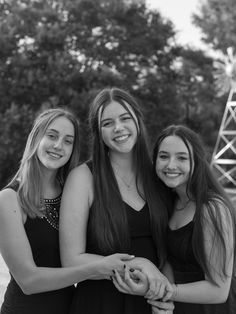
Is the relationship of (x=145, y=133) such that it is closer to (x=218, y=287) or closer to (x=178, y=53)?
(x=218, y=287)

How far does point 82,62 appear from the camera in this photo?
14.5 metres

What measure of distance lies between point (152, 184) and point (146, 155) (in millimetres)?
216

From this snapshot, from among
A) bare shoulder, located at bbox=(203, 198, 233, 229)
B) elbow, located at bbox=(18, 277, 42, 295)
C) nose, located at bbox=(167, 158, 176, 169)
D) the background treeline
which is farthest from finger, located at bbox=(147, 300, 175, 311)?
the background treeline

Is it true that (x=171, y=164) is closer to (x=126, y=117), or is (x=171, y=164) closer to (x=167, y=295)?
(x=126, y=117)

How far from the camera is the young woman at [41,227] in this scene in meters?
2.21

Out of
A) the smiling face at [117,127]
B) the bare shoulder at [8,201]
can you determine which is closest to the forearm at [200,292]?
the smiling face at [117,127]

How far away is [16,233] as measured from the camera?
2.21 metres

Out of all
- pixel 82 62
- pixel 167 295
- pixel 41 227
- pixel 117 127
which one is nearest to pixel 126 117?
pixel 117 127

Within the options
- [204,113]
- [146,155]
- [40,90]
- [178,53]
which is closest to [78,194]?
[146,155]

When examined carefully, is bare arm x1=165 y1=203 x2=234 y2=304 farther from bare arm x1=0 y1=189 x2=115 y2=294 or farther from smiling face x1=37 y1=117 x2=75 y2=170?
smiling face x1=37 y1=117 x2=75 y2=170

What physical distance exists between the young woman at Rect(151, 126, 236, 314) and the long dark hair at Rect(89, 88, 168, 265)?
98 millimetres

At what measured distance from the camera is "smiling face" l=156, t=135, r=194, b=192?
2516 millimetres

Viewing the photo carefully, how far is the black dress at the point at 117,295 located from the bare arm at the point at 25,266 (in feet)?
0.70

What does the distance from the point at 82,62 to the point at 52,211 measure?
12.6 m
